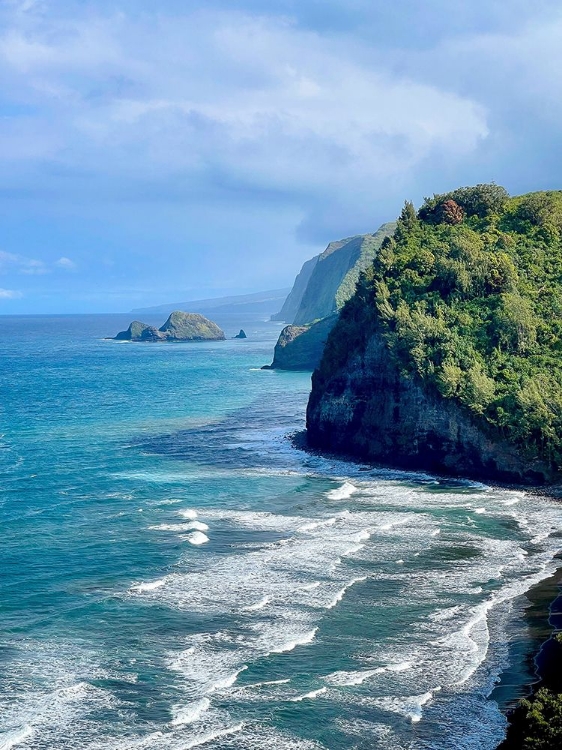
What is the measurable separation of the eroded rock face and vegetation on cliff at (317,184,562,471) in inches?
38.7

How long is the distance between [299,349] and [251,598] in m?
116

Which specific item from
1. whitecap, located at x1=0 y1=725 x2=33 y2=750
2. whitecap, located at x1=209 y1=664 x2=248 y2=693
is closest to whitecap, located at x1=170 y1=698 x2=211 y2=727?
whitecap, located at x1=209 y1=664 x2=248 y2=693

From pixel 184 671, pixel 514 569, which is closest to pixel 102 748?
pixel 184 671

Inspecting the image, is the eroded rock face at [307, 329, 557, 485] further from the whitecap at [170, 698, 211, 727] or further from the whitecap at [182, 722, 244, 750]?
the whitecap at [182, 722, 244, 750]

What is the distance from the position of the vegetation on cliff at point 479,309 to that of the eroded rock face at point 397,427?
98 cm

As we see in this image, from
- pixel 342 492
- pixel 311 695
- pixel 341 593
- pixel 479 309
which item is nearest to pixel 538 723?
pixel 311 695

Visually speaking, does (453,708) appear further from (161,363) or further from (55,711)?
(161,363)

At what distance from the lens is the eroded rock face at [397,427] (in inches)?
2506

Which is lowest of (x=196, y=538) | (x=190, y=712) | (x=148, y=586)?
(x=190, y=712)

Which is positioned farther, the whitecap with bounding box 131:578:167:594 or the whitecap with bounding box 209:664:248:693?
the whitecap with bounding box 131:578:167:594

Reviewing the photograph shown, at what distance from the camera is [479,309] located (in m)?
76.1

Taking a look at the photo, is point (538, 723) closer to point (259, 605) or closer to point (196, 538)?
point (259, 605)

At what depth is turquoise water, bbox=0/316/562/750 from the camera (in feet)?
99.6

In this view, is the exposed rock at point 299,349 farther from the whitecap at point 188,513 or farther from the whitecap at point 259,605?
the whitecap at point 259,605
